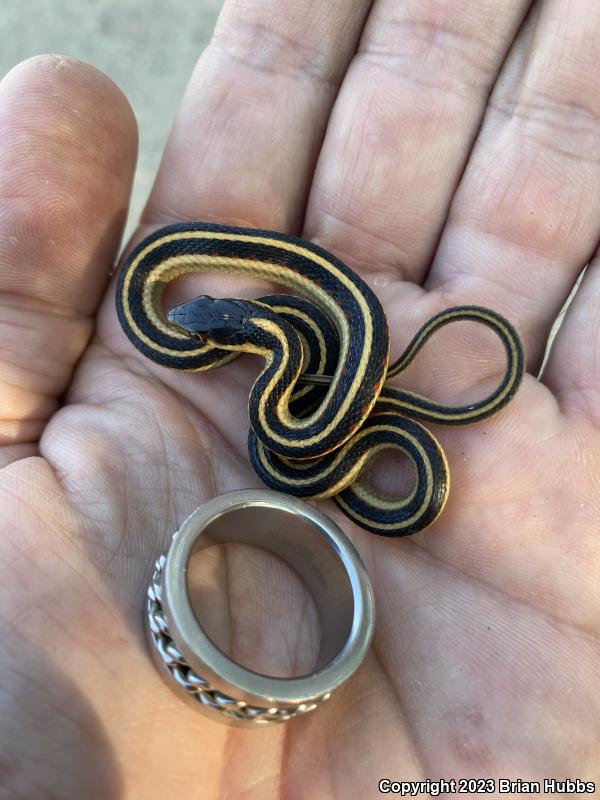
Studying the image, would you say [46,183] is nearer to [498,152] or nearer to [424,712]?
[498,152]

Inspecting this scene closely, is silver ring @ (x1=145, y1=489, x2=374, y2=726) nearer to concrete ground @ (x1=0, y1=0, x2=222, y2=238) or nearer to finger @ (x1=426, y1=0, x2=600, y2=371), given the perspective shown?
finger @ (x1=426, y1=0, x2=600, y2=371)

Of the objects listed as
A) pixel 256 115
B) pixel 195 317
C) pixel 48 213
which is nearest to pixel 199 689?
pixel 195 317

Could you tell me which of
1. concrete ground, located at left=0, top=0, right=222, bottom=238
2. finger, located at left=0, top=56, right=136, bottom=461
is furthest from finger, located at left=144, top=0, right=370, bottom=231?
concrete ground, located at left=0, top=0, right=222, bottom=238

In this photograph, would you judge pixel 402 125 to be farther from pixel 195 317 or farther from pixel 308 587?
pixel 308 587

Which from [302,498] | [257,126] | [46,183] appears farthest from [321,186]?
[302,498]

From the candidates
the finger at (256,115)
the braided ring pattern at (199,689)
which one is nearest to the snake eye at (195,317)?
the finger at (256,115)

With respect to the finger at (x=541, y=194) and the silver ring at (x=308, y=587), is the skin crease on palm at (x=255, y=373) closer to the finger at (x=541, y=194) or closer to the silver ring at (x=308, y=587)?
the finger at (x=541, y=194)

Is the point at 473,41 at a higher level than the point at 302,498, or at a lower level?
higher
